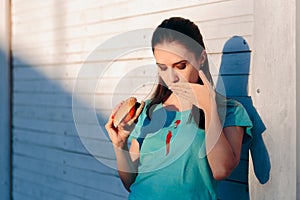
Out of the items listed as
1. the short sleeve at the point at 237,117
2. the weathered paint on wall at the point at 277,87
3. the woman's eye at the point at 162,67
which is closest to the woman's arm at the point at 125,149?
the woman's eye at the point at 162,67

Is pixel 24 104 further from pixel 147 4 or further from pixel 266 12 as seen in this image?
pixel 266 12

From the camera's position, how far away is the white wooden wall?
6.62 feet

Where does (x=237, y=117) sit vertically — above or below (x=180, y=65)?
below

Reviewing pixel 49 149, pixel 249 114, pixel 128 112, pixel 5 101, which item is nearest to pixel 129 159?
pixel 128 112

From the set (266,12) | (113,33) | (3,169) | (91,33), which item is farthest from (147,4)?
(3,169)

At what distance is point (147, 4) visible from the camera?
7.77ft

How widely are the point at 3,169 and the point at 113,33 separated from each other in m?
1.51

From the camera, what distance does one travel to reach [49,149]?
316cm

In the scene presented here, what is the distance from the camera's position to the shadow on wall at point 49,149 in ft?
9.00

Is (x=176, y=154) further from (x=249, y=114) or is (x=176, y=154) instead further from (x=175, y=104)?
(x=249, y=114)

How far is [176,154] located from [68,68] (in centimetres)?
145

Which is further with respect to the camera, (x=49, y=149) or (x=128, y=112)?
(x=49, y=149)

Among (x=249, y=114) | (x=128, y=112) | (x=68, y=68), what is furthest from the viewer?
(x=68, y=68)

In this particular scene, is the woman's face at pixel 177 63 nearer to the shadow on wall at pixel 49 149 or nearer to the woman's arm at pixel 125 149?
the woman's arm at pixel 125 149
